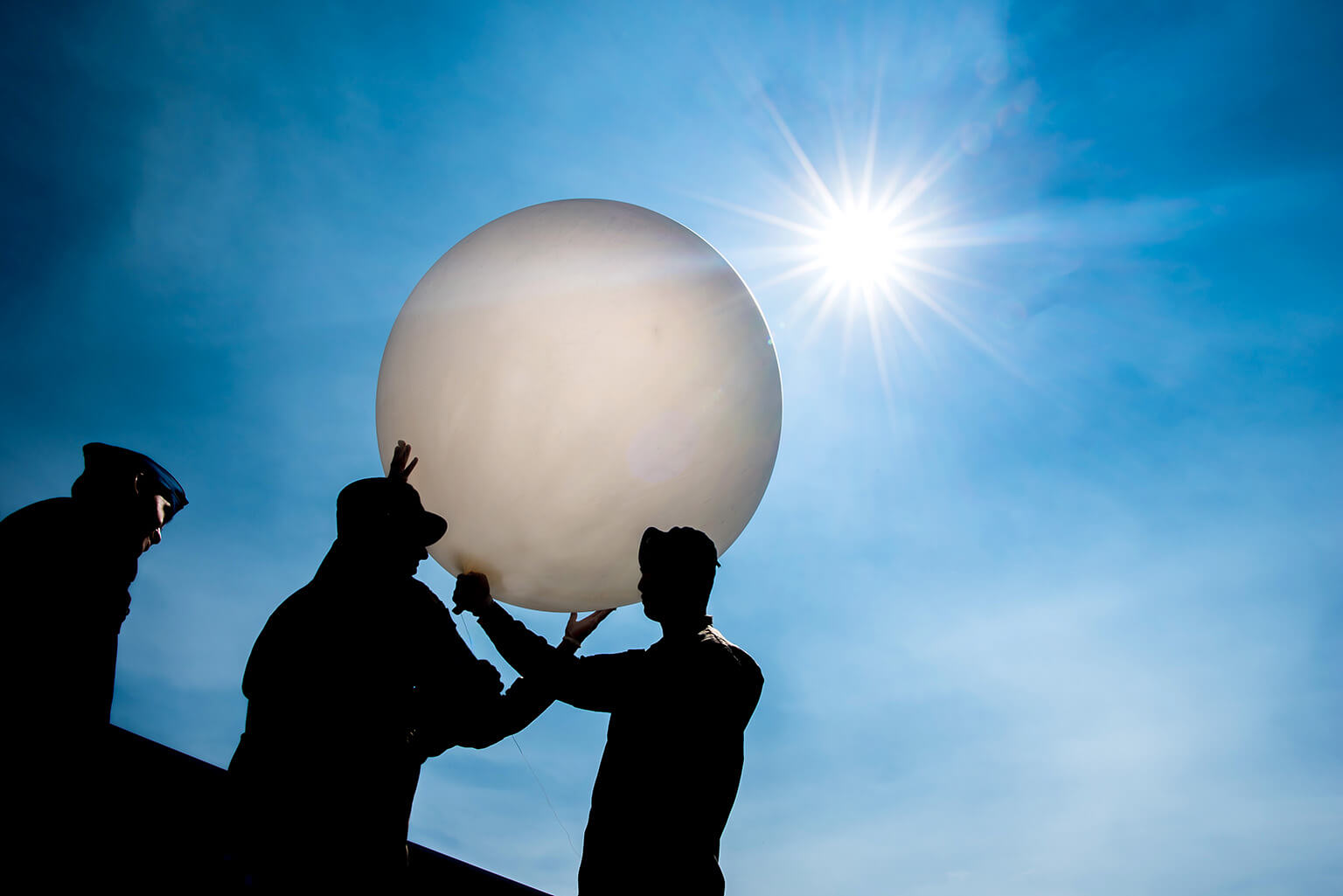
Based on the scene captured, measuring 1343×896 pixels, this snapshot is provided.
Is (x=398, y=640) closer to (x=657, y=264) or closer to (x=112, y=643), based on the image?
(x=112, y=643)

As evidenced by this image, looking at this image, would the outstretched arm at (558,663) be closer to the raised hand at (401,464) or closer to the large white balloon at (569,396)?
the large white balloon at (569,396)

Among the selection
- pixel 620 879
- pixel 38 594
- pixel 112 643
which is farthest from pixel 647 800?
pixel 38 594

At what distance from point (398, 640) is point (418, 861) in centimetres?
67

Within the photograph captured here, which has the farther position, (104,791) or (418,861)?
(418,861)

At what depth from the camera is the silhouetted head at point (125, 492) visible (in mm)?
1873

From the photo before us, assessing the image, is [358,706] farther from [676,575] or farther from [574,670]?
[676,575]

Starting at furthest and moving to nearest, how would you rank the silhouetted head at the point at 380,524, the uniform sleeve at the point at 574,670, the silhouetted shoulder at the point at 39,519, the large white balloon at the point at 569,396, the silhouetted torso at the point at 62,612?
the large white balloon at the point at 569,396, the uniform sleeve at the point at 574,670, the silhouetted head at the point at 380,524, the silhouetted shoulder at the point at 39,519, the silhouetted torso at the point at 62,612

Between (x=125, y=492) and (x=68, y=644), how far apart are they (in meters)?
0.39

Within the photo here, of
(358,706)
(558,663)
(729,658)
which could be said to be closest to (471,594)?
(558,663)

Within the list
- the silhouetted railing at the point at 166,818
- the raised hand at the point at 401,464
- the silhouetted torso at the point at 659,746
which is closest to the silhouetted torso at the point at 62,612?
the silhouetted railing at the point at 166,818

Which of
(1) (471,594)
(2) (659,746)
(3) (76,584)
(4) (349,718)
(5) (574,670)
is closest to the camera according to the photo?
(4) (349,718)

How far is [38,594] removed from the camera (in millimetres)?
1690

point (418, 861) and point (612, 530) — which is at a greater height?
point (612, 530)

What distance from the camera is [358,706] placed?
1.64 m
